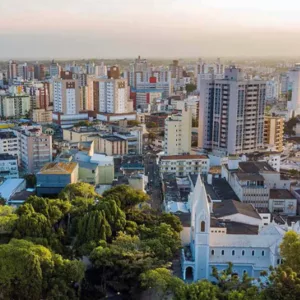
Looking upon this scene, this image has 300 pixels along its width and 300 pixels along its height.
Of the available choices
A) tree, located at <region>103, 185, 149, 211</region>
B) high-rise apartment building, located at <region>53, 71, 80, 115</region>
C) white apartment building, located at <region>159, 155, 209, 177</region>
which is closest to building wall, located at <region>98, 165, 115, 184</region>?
white apartment building, located at <region>159, 155, 209, 177</region>

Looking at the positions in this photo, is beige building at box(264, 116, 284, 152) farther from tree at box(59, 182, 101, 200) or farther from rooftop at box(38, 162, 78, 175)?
tree at box(59, 182, 101, 200)

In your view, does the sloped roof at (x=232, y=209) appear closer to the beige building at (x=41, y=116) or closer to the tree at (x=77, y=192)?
the tree at (x=77, y=192)

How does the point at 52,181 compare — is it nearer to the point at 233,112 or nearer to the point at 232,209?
the point at 232,209

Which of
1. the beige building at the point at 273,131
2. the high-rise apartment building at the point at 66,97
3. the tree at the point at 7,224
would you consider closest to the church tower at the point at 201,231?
the tree at the point at 7,224

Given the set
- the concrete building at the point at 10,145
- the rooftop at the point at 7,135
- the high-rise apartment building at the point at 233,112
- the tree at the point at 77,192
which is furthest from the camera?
the high-rise apartment building at the point at 233,112

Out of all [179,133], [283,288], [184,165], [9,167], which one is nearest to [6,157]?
[9,167]

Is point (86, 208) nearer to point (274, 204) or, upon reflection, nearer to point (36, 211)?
point (36, 211)

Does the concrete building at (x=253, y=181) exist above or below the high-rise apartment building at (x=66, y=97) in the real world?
below
